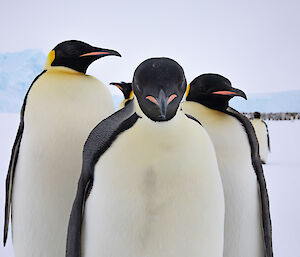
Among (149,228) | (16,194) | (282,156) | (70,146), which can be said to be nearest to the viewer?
(149,228)

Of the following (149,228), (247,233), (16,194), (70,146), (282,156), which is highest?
(70,146)

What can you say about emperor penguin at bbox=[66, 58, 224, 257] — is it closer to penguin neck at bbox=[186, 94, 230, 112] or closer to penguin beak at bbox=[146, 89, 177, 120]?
penguin beak at bbox=[146, 89, 177, 120]

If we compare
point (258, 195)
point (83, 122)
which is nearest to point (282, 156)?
point (258, 195)

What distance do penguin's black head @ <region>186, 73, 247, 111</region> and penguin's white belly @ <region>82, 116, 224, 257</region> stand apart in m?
0.41

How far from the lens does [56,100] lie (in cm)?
118

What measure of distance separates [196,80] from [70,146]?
551 millimetres

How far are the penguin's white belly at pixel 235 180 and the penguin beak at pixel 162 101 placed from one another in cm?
51

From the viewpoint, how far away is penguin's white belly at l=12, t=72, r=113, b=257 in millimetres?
1172

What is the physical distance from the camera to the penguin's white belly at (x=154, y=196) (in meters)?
0.78

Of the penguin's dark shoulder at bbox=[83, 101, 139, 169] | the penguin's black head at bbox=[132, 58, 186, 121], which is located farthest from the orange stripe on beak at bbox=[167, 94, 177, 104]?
the penguin's dark shoulder at bbox=[83, 101, 139, 169]

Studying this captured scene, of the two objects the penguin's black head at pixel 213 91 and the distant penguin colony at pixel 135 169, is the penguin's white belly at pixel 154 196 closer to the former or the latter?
the distant penguin colony at pixel 135 169

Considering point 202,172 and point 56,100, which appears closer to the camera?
point 202,172

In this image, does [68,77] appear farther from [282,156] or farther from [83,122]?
[282,156]

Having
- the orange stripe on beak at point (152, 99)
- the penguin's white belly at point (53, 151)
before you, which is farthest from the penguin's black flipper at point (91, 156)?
the penguin's white belly at point (53, 151)
